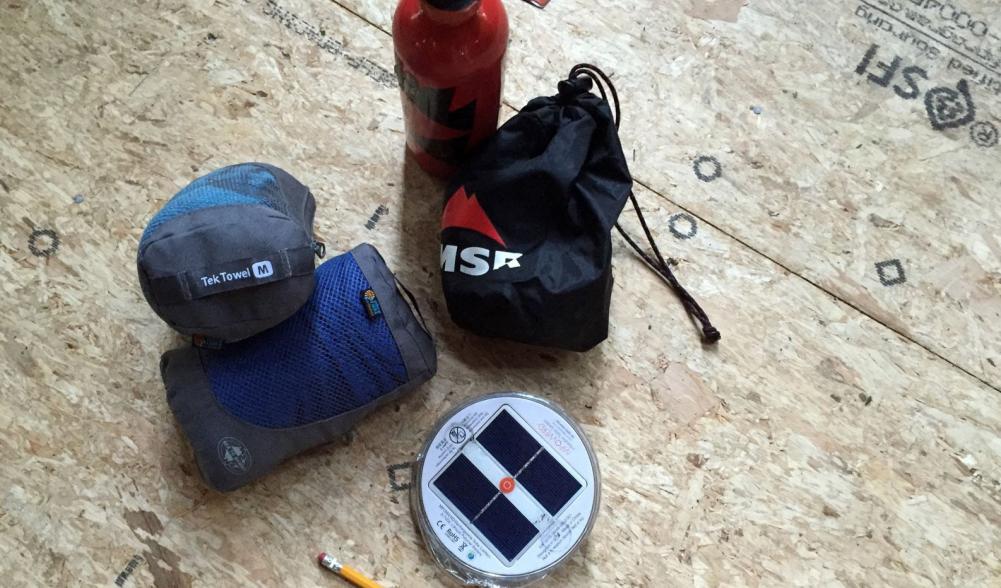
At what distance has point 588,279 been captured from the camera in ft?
2.92

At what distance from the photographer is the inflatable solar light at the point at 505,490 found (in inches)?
36.2


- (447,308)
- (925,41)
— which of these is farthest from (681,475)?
(925,41)

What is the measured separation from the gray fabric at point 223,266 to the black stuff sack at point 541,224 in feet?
0.64

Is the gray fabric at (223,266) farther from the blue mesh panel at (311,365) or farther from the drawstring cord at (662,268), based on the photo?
the drawstring cord at (662,268)

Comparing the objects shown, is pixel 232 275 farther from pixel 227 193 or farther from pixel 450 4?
pixel 450 4

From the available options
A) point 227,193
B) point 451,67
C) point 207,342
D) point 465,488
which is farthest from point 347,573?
point 451,67

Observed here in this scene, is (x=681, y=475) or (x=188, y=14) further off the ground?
(x=188, y=14)

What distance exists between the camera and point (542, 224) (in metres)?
0.92

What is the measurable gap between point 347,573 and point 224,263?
0.40 meters

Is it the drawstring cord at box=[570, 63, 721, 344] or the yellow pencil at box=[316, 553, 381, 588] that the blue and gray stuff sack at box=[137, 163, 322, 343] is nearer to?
the yellow pencil at box=[316, 553, 381, 588]

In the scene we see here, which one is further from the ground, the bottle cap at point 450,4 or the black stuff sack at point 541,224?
the bottle cap at point 450,4

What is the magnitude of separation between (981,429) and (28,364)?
4.10ft

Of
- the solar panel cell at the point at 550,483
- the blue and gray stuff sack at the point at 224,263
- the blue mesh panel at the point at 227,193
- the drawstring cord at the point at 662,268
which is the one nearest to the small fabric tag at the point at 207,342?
the blue and gray stuff sack at the point at 224,263

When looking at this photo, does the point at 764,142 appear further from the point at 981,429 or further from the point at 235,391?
the point at 235,391
